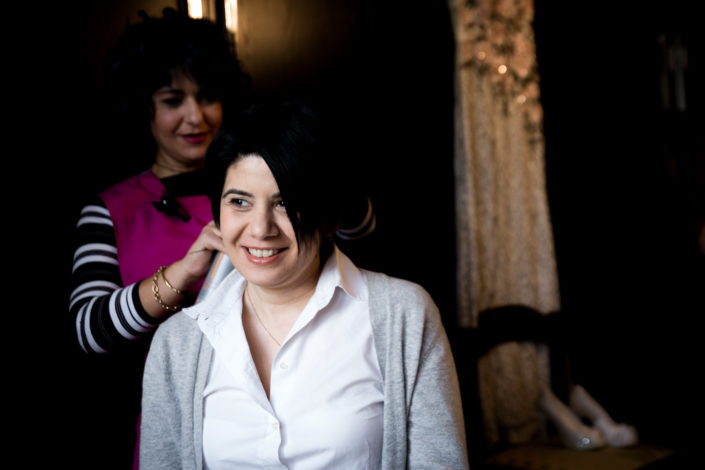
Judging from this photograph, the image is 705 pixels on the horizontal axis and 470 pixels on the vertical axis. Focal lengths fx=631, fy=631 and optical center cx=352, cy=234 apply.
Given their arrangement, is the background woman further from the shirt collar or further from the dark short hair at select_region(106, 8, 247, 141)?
the dark short hair at select_region(106, 8, 247, 141)

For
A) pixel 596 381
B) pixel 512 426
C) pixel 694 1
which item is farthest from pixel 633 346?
pixel 694 1

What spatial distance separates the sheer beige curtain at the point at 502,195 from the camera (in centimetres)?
291

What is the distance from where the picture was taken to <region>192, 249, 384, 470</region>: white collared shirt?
127 cm

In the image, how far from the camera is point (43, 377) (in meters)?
1.68

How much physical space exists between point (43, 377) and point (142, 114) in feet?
2.44

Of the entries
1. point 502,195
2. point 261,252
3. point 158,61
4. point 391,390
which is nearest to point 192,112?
point 158,61

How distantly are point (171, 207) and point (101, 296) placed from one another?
28 centimetres

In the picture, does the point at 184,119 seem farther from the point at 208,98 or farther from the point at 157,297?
the point at 157,297

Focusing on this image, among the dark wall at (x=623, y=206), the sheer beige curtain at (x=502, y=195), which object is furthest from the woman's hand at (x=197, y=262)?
the dark wall at (x=623, y=206)

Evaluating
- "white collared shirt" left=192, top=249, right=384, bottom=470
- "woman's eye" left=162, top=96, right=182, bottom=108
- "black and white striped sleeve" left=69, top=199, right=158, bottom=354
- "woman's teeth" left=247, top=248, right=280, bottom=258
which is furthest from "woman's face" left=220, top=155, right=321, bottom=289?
"woman's eye" left=162, top=96, right=182, bottom=108

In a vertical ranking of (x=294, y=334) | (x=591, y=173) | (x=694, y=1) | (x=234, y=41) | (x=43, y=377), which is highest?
(x=694, y=1)

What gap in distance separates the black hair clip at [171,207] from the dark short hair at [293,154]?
1.05 ft

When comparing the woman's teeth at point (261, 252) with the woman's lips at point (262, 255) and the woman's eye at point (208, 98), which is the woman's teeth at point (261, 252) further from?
the woman's eye at point (208, 98)

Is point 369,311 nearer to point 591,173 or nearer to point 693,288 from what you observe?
point 591,173
